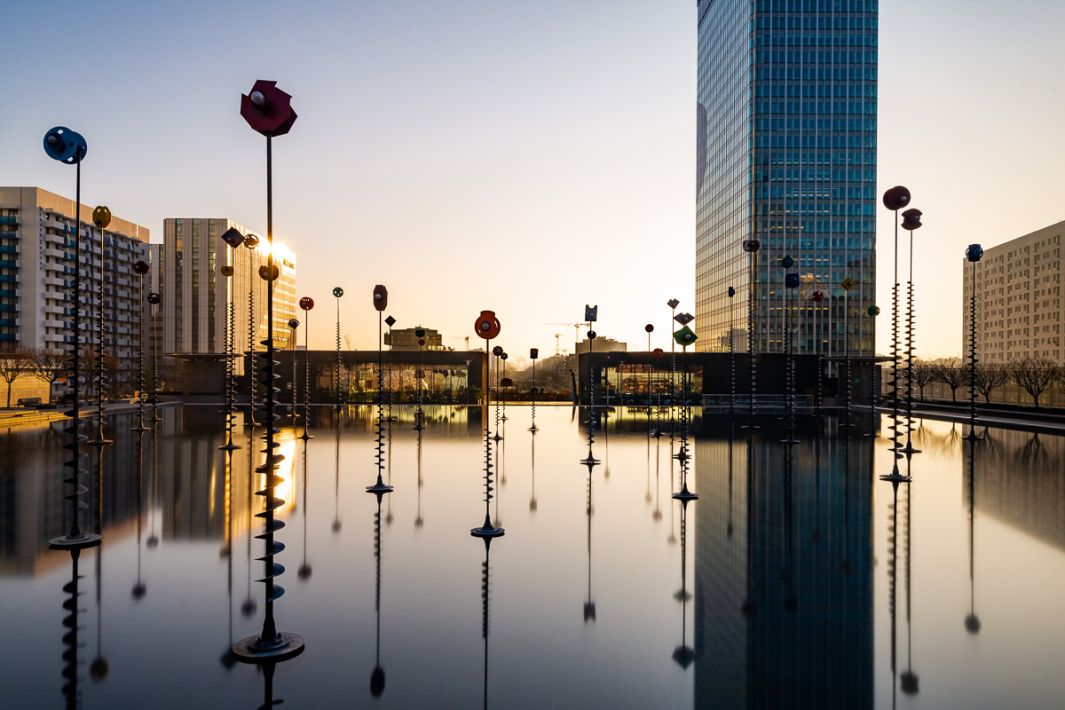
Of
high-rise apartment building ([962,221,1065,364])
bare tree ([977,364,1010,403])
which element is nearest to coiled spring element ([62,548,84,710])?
bare tree ([977,364,1010,403])

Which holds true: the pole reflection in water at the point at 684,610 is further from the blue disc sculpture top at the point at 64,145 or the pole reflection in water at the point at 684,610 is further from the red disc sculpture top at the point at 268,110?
the blue disc sculpture top at the point at 64,145

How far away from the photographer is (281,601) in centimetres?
1055

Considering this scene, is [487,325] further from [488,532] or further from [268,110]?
[268,110]

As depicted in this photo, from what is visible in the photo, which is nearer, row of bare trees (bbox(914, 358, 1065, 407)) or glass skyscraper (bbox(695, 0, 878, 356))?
row of bare trees (bbox(914, 358, 1065, 407))

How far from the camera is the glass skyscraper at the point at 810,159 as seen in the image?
10150cm

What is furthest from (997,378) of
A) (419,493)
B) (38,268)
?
(38,268)

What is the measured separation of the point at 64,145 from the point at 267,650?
38.0 ft

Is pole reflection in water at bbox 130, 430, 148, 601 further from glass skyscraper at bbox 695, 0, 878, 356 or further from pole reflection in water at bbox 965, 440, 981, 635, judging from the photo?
glass skyscraper at bbox 695, 0, 878, 356

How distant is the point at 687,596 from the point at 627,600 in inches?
38.5

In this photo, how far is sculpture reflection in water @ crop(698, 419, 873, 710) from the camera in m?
7.82

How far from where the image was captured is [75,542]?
13.6 metres

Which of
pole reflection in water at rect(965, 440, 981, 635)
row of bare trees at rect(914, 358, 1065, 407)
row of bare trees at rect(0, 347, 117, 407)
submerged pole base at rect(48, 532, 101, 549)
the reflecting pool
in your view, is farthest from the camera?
row of bare trees at rect(914, 358, 1065, 407)

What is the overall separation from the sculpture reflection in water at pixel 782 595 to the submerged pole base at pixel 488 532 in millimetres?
3851

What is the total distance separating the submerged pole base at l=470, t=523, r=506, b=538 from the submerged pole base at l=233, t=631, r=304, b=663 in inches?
232
